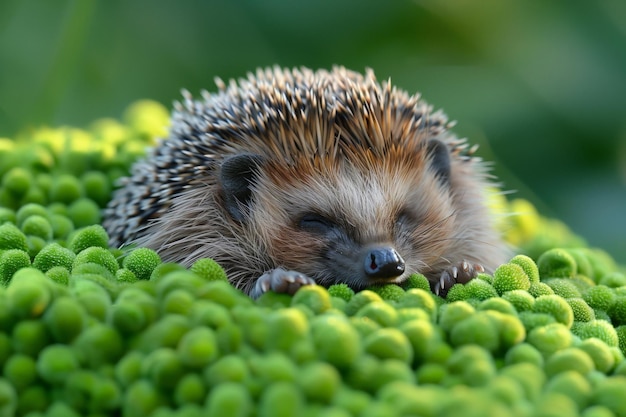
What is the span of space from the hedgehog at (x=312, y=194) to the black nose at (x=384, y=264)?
0.9 inches

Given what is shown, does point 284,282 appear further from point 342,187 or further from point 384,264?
point 342,187

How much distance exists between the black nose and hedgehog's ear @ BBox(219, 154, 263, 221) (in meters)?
0.38

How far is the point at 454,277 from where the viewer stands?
1580mm

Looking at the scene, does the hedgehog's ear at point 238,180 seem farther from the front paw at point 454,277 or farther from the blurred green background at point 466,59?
the blurred green background at point 466,59

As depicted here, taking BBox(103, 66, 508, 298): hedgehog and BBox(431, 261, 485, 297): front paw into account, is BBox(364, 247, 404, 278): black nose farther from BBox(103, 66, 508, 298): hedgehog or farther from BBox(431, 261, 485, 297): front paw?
BBox(431, 261, 485, 297): front paw

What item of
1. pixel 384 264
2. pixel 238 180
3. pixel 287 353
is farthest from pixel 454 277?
pixel 287 353

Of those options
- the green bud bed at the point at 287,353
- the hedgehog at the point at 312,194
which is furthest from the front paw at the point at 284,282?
the hedgehog at the point at 312,194

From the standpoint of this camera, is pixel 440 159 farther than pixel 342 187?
Yes

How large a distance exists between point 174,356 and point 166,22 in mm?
3042

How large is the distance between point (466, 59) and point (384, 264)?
270 cm

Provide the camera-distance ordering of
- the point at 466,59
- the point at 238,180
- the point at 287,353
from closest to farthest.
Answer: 1. the point at 287,353
2. the point at 238,180
3. the point at 466,59

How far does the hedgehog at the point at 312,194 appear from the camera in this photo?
161cm

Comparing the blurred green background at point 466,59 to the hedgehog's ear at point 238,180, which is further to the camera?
the blurred green background at point 466,59

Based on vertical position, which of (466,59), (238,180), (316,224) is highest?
(466,59)
